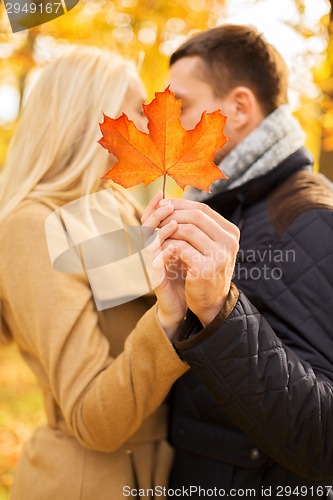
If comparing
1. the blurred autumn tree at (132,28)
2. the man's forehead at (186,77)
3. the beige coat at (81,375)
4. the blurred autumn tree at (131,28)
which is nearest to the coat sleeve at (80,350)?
the beige coat at (81,375)

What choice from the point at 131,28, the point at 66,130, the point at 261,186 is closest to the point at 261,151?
the point at 261,186

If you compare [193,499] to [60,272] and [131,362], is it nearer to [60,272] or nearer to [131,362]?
[131,362]

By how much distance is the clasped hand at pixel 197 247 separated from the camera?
1.20 meters

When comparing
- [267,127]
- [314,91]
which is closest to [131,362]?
[267,127]

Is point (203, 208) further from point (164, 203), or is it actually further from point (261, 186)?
point (261, 186)

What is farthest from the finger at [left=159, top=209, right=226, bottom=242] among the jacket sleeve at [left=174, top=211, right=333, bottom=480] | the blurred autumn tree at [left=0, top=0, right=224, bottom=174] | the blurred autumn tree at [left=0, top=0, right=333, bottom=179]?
the blurred autumn tree at [left=0, top=0, right=224, bottom=174]

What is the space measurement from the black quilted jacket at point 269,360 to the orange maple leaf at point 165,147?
35cm

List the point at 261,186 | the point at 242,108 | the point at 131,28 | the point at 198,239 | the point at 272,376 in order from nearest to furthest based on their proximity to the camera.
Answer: the point at 198,239
the point at 272,376
the point at 261,186
the point at 242,108
the point at 131,28

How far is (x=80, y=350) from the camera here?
1.61 meters

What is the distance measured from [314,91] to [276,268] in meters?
2.57

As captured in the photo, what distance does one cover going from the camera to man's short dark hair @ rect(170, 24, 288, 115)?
1994 millimetres

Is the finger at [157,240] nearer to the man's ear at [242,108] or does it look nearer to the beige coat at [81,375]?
the beige coat at [81,375]

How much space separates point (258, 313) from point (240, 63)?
1.06 metres

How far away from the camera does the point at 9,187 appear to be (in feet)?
6.31
